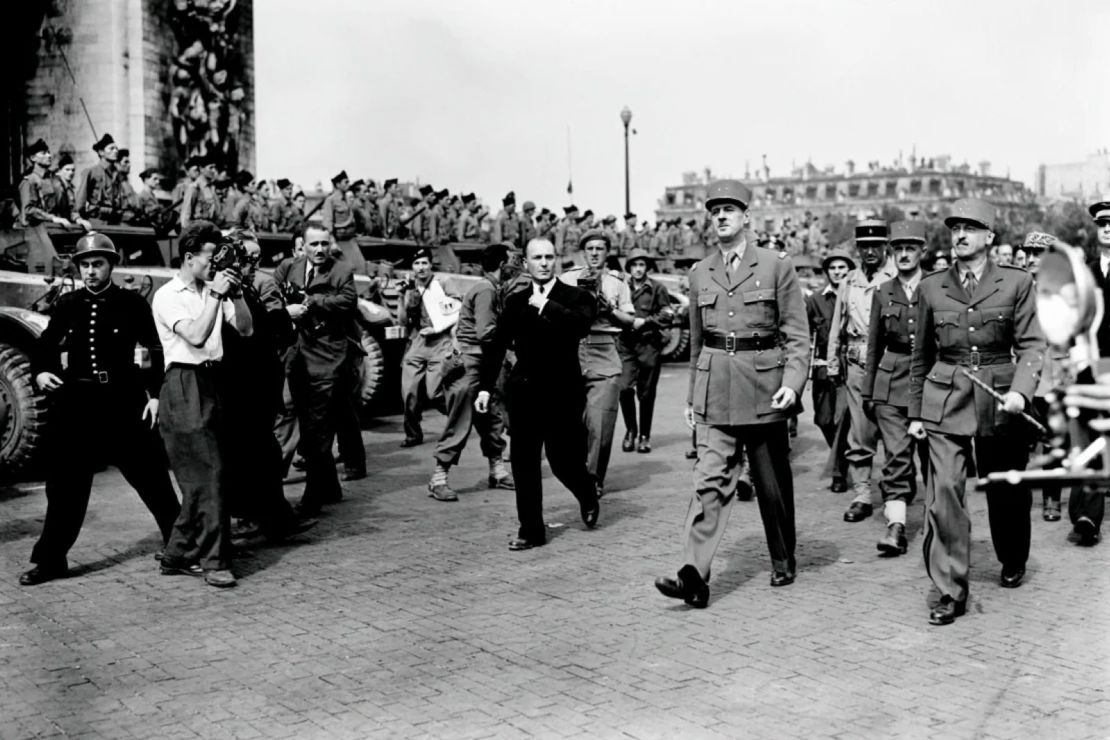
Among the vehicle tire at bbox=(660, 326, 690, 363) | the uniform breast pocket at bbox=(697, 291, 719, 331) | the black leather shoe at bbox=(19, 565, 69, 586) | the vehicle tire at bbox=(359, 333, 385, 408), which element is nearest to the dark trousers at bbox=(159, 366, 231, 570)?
the black leather shoe at bbox=(19, 565, 69, 586)

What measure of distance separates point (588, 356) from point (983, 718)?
5293 millimetres

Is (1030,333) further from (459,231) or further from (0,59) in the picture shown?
(0,59)

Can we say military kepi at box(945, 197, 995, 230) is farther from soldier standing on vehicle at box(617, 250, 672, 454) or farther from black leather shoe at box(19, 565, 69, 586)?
soldier standing on vehicle at box(617, 250, 672, 454)

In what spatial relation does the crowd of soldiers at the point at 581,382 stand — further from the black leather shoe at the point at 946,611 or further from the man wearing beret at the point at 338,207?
the man wearing beret at the point at 338,207

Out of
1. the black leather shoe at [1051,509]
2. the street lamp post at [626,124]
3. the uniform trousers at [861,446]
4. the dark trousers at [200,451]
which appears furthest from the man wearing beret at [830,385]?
the street lamp post at [626,124]

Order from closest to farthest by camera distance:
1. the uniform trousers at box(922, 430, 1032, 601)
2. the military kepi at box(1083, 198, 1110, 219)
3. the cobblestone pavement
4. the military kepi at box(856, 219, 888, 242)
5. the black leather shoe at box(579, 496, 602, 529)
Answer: the cobblestone pavement
the uniform trousers at box(922, 430, 1032, 601)
the military kepi at box(1083, 198, 1110, 219)
the black leather shoe at box(579, 496, 602, 529)
the military kepi at box(856, 219, 888, 242)

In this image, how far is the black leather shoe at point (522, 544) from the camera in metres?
8.15

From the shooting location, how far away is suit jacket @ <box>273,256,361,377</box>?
9555 millimetres

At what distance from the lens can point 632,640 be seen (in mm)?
6066

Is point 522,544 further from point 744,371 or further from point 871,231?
point 871,231

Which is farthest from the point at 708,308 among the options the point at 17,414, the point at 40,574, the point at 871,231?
the point at 17,414

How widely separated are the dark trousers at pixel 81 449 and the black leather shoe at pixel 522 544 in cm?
216

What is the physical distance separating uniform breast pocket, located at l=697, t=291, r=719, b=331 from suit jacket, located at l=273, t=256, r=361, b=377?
10.8ft

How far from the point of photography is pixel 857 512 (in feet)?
Result: 29.8
